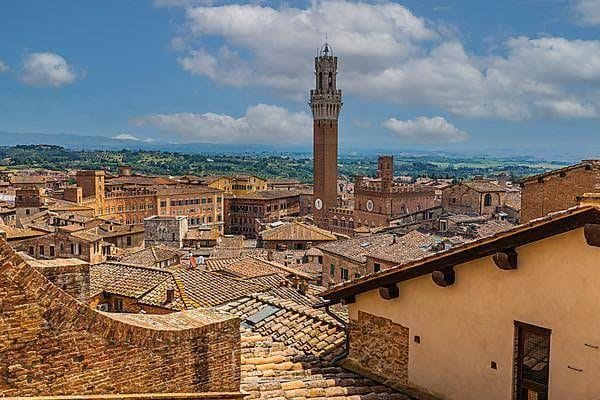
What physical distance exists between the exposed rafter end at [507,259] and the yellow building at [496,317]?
0.04 ft

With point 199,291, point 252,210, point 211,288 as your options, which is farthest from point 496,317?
point 252,210

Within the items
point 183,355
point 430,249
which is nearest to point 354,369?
point 183,355

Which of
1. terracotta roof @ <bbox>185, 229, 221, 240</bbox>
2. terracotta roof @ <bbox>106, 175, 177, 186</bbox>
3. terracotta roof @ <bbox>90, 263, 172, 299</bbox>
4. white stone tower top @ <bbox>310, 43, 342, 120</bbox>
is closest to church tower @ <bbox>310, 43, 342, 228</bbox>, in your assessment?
white stone tower top @ <bbox>310, 43, 342, 120</bbox>

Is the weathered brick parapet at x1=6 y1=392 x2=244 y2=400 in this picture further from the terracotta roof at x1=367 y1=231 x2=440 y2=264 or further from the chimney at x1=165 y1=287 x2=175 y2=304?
the terracotta roof at x1=367 y1=231 x2=440 y2=264

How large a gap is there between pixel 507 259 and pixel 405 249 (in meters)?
33.2

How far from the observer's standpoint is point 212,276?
20516 millimetres

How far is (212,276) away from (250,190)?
12324 centimetres

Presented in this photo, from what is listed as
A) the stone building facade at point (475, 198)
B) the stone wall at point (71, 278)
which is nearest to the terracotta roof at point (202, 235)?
the stone building facade at point (475, 198)

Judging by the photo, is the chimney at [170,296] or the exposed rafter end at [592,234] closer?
the exposed rafter end at [592,234]

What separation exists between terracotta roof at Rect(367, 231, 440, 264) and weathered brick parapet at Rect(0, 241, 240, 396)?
30031 mm

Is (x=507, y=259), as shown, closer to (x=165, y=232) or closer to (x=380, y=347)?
(x=380, y=347)

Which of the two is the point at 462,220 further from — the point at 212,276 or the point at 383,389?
the point at 383,389

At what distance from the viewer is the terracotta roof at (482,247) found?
6.09 metres

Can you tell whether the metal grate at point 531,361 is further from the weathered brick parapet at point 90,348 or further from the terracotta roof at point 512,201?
the terracotta roof at point 512,201
